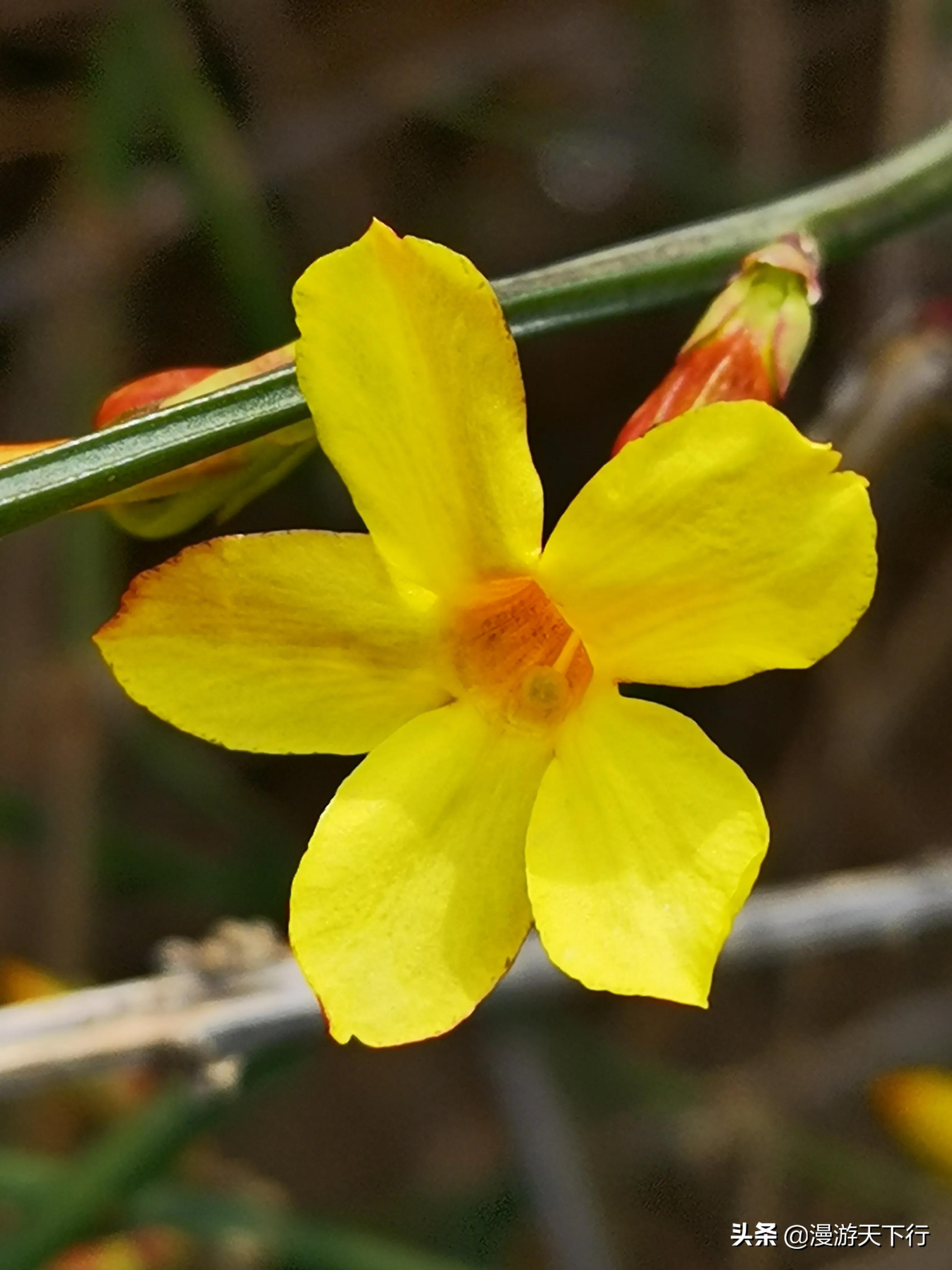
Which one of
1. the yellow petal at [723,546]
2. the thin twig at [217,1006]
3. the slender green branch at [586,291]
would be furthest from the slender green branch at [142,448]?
the thin twig at [217,1006]

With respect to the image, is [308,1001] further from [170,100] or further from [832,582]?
[170,100]

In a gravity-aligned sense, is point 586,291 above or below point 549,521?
above

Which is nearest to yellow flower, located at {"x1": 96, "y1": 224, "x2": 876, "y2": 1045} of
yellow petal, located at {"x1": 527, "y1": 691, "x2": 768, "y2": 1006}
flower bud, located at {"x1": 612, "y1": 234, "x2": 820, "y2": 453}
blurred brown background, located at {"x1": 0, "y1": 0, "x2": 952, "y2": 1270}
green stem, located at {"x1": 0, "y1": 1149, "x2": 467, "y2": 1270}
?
yellow petal, located at {"x1": 527, "y1": 691, "x2": 768, "y2": 1006}

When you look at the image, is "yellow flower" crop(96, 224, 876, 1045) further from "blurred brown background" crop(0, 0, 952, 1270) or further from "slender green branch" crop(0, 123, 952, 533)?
"blurred brown background" crop(0, 0, 952, 1270)

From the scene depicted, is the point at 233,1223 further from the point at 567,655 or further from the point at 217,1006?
the point at 567,655

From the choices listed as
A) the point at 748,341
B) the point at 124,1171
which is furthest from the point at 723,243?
the point at 124,1171

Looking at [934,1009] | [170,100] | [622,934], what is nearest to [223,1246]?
[934,1009]
